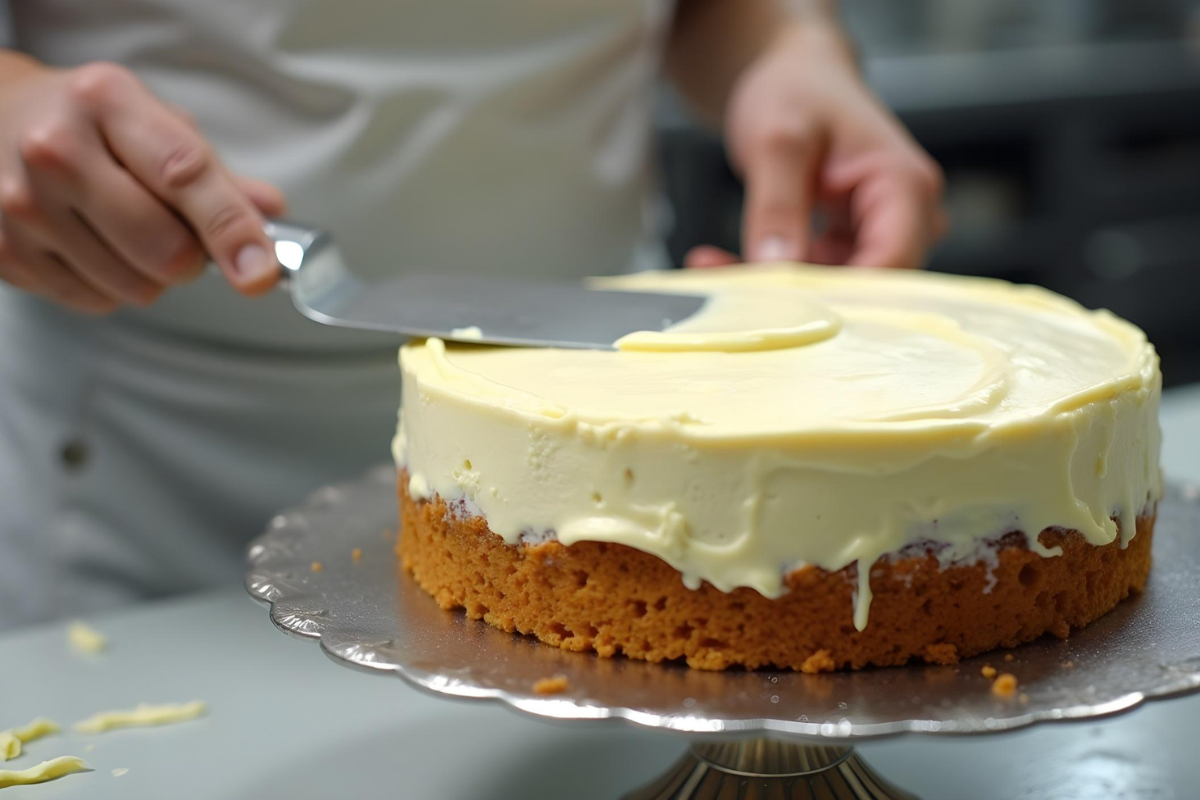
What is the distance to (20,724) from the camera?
49.8 inches

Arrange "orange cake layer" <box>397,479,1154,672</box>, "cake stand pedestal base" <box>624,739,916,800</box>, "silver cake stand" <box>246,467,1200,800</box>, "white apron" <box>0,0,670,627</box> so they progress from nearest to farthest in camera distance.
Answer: "silver cake stand" <box>246,467,1200,800</box> < "orange cake layer" <box>397,479,1154,672</box> < "cake stand pedestal base" <box>624,739,916,800</box> < "white apron" <box>0,0,670,627</box>

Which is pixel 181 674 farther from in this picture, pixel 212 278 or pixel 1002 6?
pixel 1002 6

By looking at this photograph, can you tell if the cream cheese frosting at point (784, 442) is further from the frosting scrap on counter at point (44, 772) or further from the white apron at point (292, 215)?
the white apron at point (292, 215)

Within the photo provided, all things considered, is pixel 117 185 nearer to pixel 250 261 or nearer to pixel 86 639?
pixel 250 261

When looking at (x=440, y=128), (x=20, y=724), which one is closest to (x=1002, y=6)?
(x=440, y=128)

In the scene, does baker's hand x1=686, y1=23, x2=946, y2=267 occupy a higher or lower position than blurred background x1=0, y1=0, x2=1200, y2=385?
lower

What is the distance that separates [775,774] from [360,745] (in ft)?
1.46

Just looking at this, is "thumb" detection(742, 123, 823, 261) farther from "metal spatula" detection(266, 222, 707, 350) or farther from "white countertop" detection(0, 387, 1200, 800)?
"white countertop" detection(0, 387, 1200, 800)

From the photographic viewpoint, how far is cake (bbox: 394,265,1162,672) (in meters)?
0.97

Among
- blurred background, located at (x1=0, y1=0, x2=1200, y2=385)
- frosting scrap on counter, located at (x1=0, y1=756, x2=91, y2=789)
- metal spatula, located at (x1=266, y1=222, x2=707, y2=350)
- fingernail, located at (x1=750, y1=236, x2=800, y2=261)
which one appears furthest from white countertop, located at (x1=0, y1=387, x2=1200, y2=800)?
blurred background, located at (x1=0, y1=0, x2=1200, y2=385)

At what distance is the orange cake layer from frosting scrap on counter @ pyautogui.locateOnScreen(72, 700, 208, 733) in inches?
16.5

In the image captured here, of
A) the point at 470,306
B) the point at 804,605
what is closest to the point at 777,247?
the point at 470,306

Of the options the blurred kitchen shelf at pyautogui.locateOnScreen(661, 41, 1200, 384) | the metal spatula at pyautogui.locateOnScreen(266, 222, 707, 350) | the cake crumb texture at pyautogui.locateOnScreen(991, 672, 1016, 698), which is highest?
the blurred kitchen shelf at pyautogui.locateOnScreen(661, 41, 1200, 384)

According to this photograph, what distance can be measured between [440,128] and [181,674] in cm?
82
